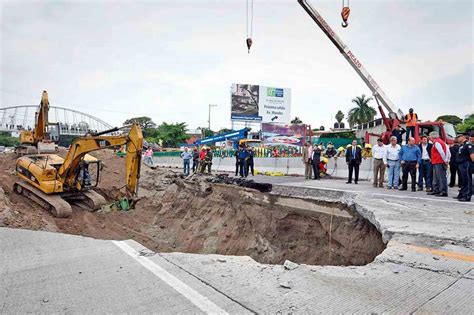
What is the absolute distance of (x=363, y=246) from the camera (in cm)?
682

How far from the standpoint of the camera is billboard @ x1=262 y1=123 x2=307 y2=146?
28.9 meters

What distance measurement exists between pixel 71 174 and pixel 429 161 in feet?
39.2

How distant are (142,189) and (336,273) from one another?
14.8 meters

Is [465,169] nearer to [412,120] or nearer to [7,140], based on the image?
[412,120]

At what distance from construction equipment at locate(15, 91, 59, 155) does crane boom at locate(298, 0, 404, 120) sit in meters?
12.8

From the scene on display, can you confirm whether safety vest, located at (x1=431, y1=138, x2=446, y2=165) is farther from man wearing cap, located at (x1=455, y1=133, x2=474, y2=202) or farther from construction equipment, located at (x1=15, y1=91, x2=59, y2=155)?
construction equipment, located at (x1=15, y1=91, x2=59, y2=155)

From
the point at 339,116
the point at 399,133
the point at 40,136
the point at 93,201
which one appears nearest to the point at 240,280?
the point at 93,201

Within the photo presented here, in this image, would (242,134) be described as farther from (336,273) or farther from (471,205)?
(336,273)

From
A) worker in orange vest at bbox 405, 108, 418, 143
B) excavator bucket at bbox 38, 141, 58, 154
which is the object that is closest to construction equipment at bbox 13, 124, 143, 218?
excavator bucket at bbox 38, 141, 58, 154

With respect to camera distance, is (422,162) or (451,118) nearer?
(422,162)

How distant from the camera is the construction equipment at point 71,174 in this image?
10.5 meters

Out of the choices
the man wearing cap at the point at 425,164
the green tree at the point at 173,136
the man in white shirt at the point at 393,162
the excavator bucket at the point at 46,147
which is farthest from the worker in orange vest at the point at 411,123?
the green tree at the point at 173,136

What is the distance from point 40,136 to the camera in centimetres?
1541

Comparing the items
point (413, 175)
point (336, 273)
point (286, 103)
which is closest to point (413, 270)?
point (336, 273)
